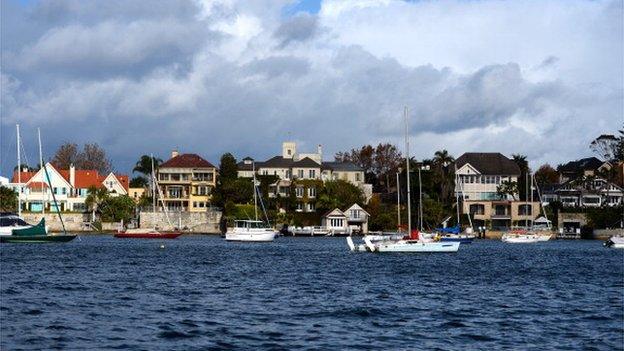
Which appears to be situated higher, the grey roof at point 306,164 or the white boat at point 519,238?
the grey roof at point 306,164

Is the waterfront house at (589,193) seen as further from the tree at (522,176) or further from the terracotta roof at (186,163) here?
the terracotta roof at (186,163)

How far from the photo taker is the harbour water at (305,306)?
102 feet

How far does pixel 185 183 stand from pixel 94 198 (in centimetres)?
1476

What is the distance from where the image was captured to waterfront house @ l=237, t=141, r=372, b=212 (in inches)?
6240

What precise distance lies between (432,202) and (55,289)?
11002 cm

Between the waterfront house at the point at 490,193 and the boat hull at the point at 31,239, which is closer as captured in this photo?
the boat hull at the point at 31,239

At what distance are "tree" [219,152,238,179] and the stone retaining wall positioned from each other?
20.4ft

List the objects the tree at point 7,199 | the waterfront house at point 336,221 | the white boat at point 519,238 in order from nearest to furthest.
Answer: the white boat at point 519,238 → the tree at point 7,199 → the waterfront house at point 336,221

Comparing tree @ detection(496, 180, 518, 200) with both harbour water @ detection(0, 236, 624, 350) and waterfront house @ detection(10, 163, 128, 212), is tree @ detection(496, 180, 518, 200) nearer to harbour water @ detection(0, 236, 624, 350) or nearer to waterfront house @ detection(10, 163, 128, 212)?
waterfront house @ detection(10, 163, 128, 212)

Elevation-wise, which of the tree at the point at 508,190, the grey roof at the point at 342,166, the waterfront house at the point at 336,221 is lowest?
the waterfront house at the point at 336,221

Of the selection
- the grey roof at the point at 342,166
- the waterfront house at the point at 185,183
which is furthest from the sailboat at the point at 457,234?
the waterfront house at the point at 185,183

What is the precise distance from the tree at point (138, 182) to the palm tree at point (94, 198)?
27.7 m

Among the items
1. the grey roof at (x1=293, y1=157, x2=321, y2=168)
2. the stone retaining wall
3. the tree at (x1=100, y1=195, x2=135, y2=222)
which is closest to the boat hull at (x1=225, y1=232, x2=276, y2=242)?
the stone retaining wall

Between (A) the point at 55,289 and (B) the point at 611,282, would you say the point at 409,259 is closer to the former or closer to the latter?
(B) the point at 611,282
